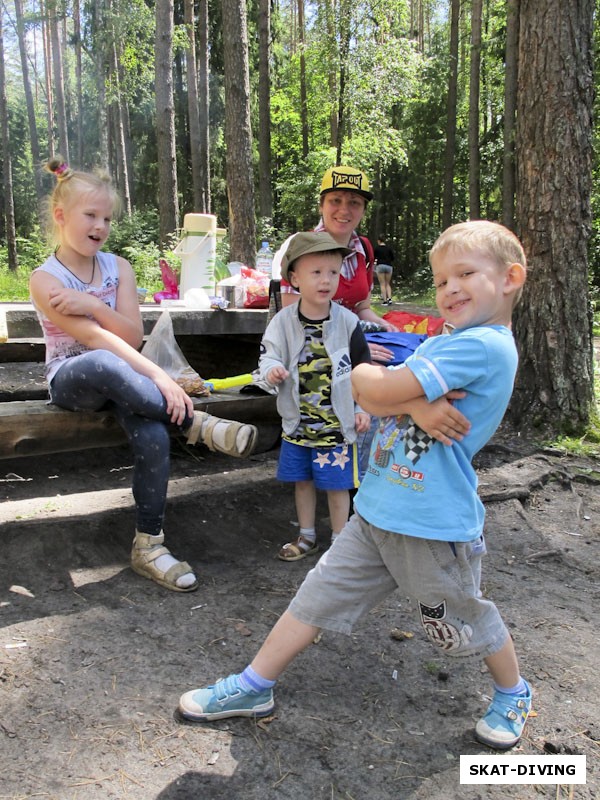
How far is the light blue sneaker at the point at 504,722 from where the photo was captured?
196cm

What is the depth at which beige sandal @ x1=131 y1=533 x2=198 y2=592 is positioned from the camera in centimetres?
294

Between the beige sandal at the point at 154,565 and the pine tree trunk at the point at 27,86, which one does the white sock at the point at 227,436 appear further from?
the pine tree trunk at the point at 27,86

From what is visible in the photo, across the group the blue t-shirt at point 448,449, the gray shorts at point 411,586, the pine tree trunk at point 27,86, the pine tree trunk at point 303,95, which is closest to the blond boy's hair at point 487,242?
the blue t-shirt at point 448,449

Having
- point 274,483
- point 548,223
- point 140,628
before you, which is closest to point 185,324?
point 274,483

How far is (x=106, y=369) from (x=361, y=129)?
75.1 ft

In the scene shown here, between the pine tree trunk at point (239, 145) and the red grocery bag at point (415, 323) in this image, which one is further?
the pine tree trunk at point (239, 145)

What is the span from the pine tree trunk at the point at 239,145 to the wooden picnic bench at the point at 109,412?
5145 millimetres

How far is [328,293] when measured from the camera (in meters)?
3.10

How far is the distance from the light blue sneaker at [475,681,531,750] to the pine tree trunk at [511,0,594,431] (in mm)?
3290

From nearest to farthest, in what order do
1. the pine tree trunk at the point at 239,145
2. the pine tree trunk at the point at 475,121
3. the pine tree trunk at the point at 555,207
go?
1. the pine tree trunk at the point at 555,207
2. the pine tree trunk at the point at 239,145
3. the pine tree trunk at the point at 475,121

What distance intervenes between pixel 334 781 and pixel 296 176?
28.2 meters

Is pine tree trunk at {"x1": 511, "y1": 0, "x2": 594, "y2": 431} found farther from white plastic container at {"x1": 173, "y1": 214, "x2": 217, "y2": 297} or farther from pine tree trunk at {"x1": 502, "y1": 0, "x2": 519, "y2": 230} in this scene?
pine tree trunk at {"x1": 502, "y1": 0, "x2": 519, "y2": 230}

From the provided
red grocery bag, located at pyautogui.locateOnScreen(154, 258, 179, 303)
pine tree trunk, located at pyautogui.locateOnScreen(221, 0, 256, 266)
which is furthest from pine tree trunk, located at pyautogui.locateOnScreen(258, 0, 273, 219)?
red grocery bag, located at pyautogui.locateOnScreen(154, 258, 179, 303)

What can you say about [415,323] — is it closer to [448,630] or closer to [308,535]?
[308,535]
